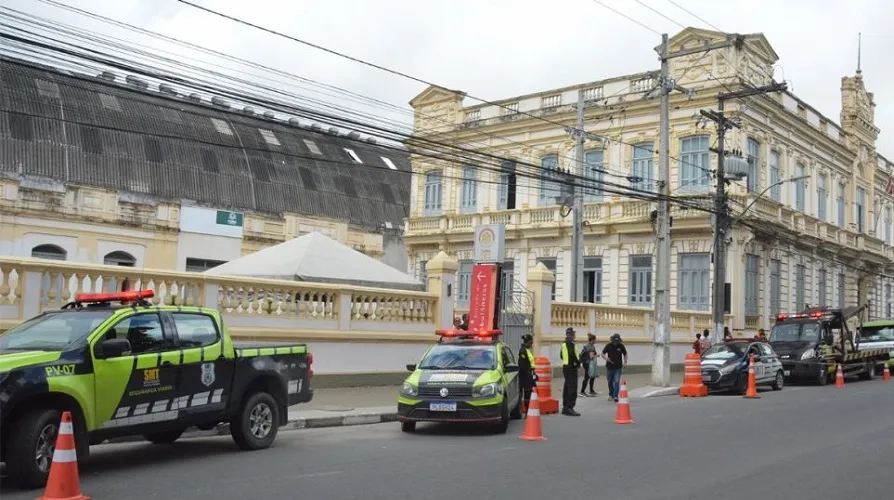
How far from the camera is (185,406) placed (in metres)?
10.3

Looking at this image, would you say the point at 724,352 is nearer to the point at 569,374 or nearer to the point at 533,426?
the point at 569,374

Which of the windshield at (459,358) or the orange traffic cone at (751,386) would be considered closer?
the windshield at (459,358)

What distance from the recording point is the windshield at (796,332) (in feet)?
89.2

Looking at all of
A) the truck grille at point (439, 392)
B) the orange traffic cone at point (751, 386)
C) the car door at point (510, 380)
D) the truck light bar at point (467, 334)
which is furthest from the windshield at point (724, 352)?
the truck grille at point (439, 392)

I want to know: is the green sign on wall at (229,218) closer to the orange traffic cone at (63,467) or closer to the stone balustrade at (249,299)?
Result: the stone balustrade at (249,299)

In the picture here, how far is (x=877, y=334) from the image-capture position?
3338cm

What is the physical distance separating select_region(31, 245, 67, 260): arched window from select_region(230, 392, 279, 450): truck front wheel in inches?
1010

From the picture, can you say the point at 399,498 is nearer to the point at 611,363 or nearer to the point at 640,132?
the point at 611,363

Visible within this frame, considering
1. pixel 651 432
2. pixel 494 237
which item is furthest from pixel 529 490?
pixel 494 237

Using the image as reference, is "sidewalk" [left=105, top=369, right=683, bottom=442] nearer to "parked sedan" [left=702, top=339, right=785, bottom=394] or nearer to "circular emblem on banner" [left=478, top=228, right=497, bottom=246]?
"parked sedan" [left=702, top=339, right=785, bottom=394]

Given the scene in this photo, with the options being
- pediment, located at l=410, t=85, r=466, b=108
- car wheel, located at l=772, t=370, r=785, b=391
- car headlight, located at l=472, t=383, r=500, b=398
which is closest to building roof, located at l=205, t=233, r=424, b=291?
car headlight, located at l=472, t=383, r=500, b=398

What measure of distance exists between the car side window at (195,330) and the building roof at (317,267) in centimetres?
951

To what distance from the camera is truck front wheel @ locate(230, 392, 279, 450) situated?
11.2 m

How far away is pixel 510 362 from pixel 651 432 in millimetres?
2599
